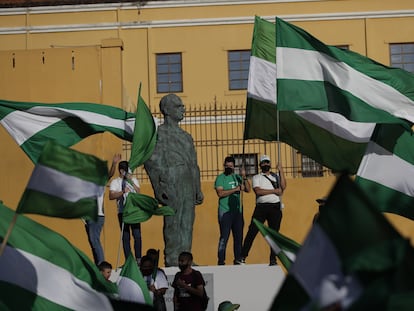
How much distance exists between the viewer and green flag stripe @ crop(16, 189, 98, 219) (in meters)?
8.97

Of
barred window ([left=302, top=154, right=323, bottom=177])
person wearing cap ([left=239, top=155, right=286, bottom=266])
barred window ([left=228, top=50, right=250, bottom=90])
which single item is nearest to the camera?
person wearing cap ([left=239, top=155, right=286, bottom=266])

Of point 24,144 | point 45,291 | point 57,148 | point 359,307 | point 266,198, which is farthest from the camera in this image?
point 266,198

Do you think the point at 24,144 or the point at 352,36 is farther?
the point at 352,36

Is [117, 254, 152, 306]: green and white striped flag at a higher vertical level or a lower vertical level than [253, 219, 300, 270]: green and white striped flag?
lower

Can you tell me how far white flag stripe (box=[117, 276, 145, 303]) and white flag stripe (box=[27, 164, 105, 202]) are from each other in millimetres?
2316

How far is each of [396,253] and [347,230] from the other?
28cm

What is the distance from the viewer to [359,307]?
6457 millimetres

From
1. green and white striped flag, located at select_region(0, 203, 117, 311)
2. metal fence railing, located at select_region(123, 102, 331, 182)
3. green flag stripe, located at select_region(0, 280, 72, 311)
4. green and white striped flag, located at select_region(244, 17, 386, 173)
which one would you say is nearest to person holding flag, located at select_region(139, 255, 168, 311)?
green and white striped flag, located at select_region(244, 17, 386, 173)

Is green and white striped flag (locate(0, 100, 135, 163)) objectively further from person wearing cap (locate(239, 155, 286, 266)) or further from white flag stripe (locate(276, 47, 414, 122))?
white flag stripe (locate(276, 47, 414, 122))

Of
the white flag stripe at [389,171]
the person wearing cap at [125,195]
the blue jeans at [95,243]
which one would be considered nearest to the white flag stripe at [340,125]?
the white flag stripe at [389,171]

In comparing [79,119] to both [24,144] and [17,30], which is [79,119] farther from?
[17,30]

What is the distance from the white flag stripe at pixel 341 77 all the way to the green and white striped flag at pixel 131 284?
331 cm

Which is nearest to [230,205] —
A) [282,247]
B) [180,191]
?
[180,191]

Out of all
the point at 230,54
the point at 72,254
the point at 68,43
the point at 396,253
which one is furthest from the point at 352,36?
the point at 396,253
